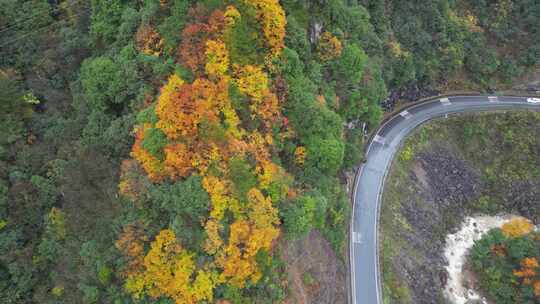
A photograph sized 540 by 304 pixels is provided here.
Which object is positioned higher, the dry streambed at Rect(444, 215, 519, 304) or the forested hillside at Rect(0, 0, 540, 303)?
the forested hillside at Rect(0, 0, 540, 303)

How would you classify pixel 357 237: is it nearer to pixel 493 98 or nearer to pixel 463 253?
pixel 463 253

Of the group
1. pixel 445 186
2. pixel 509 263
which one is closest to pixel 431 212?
pixel 445 186

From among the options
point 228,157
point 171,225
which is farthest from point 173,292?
point 228,157

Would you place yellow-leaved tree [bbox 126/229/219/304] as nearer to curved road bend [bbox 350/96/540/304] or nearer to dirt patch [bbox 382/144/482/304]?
curved road bend [bbox 350/96/540/304]

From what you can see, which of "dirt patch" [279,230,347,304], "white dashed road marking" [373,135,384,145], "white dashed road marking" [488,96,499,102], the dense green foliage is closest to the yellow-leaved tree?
"dirt patch" [279,230,347,304]

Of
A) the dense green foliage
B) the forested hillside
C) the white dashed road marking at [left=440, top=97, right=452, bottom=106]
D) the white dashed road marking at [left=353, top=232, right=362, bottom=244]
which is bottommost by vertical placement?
the dense green foliage

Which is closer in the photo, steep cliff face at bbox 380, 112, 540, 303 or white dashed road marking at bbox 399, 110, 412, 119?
steep cliff face at bbox 380, 112, 540, 303
